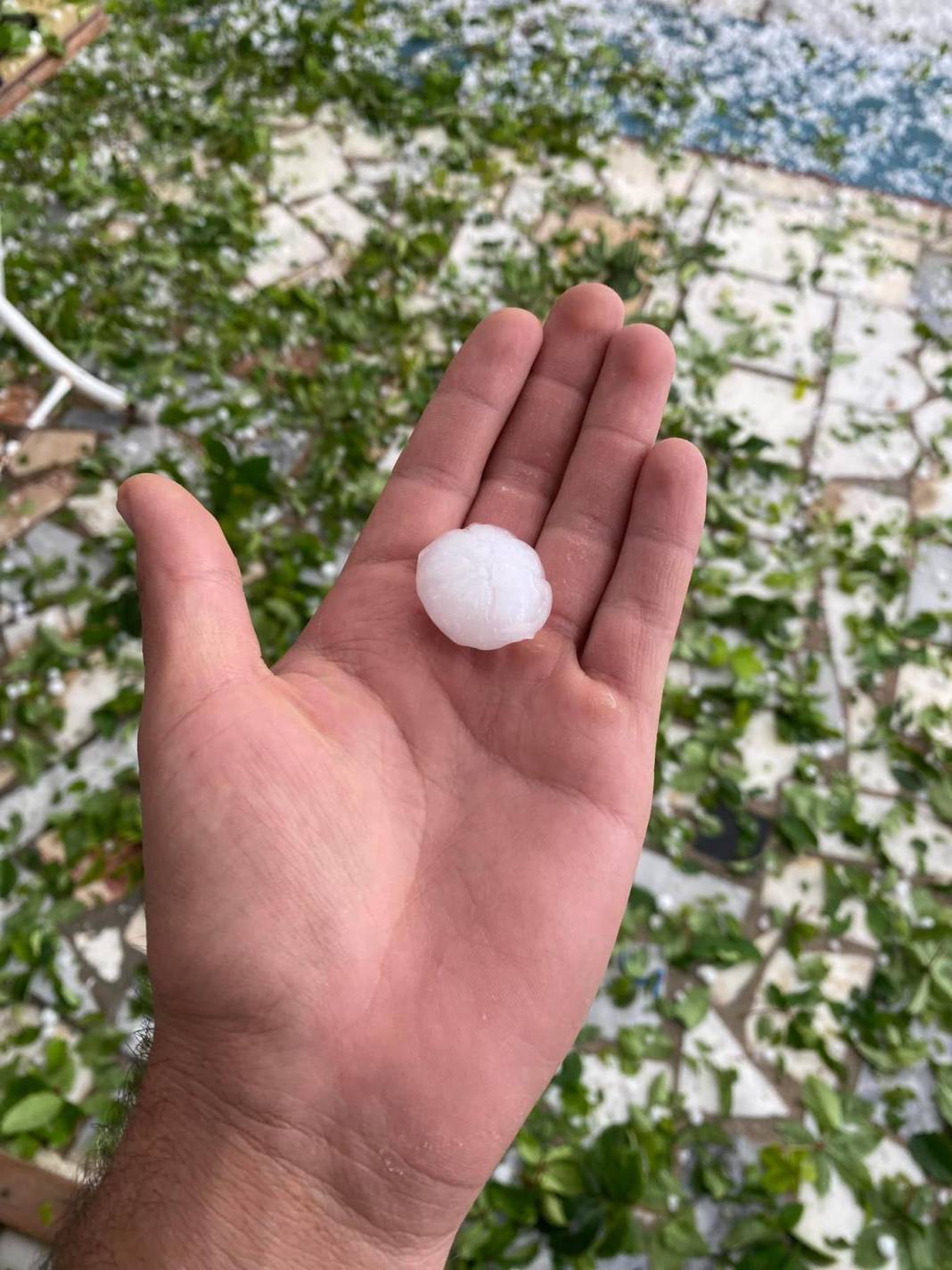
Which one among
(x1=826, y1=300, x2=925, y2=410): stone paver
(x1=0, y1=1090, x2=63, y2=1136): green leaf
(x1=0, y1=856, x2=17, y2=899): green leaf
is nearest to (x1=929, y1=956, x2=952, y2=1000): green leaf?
(x1=826, y1=300, x2=925, y2=410): stone paver

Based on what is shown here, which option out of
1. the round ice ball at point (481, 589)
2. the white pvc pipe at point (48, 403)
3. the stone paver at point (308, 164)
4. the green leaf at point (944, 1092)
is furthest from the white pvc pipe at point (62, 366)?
the green leaf at point (944, 1092)

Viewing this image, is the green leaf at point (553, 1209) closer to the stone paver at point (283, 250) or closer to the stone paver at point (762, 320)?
the stone paver at point (762, 320)

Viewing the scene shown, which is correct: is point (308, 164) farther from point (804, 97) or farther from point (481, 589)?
point (481, 589)

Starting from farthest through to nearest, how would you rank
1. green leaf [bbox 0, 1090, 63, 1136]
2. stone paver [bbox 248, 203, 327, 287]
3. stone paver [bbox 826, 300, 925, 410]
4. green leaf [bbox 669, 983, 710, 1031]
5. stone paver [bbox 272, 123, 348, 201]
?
stone paver [bbox 272, 123, 348, 201]
stone paver [bbox 248, 203, 327, 287]
stone paver [bbox 826, 300, 925, 410]
green leaf [bbox 669, 983, 710, 1031]
green leaf [bbox 0, 1090, 63, 1136]

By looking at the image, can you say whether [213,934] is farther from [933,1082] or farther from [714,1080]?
[933,1082]

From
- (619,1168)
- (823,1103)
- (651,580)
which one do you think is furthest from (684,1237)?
(651,580)

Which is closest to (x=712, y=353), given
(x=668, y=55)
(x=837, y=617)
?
(x=837, y=617)

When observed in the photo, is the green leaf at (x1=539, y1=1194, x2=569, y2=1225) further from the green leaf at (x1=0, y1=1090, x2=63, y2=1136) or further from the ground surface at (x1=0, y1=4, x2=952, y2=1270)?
the green leaf at (x1=0, y1=1090, x2=63, y2=1136)

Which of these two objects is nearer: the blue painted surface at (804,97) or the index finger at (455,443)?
the index finger at (455,443)
